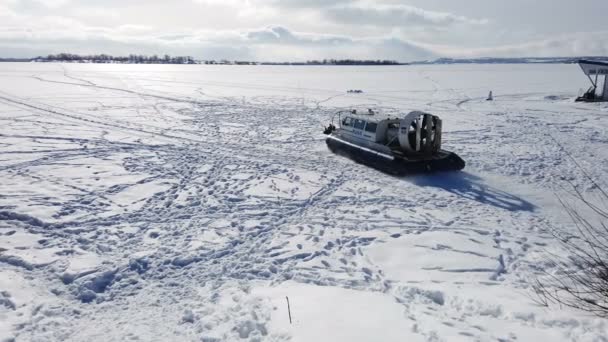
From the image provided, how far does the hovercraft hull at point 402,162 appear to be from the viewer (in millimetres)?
12391

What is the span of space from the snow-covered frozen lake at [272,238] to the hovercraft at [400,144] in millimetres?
401

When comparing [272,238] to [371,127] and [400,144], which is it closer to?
[400,144]

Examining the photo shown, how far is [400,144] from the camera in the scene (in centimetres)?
1293

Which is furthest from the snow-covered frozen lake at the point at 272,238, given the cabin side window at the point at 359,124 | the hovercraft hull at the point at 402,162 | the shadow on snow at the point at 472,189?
the cabin side window at the point at 359,124

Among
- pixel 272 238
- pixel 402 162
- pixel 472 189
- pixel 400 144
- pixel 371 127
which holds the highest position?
pixel 371 127

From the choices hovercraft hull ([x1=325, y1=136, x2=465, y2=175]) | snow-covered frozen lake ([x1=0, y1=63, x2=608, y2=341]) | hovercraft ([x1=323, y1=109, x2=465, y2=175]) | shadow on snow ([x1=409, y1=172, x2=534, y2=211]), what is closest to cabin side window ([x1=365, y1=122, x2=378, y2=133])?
hovercraft ([x1=323, y1=109, x2=465, y2=175])

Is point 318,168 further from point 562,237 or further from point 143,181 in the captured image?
point 562,237

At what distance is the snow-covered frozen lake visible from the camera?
5.53m

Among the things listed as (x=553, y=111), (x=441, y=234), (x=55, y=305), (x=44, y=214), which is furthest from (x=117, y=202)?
(x=553, y=111)

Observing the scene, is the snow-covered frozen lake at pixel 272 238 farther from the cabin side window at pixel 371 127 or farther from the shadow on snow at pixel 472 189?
the cabin side window at pixel 371 127

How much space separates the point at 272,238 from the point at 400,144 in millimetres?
6140

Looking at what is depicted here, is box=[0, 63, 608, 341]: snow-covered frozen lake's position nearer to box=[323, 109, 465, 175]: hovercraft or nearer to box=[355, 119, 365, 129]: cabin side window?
box=[323, 109, 465, 175]: hovercraft

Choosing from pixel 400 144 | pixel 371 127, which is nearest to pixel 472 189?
pixel 400 144

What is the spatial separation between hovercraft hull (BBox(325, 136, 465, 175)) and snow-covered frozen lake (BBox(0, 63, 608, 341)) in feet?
1.01
